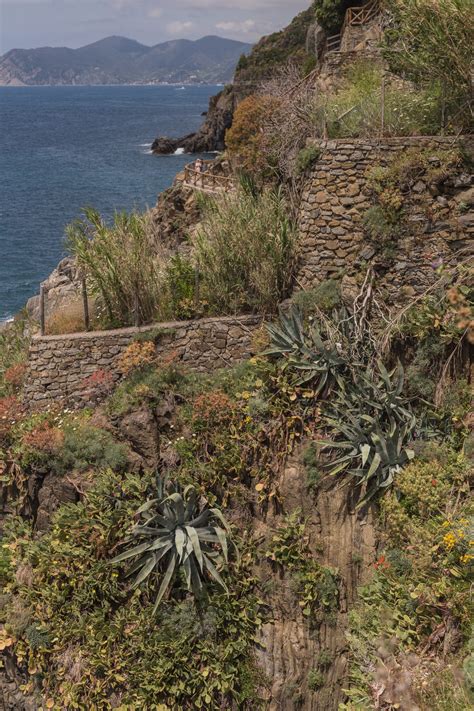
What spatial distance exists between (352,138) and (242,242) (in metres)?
3.13

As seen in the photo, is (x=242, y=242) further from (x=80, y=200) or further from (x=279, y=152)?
(x=80, y=200)

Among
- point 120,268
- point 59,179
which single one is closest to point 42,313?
point 120,268

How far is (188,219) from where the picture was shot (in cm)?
2025

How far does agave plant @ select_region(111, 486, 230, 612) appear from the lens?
9.70 meters

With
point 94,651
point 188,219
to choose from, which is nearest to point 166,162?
point 188,219

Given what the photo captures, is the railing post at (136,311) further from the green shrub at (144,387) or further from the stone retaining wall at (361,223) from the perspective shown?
the stone retaining wall at (361,223)

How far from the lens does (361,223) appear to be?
11984mm

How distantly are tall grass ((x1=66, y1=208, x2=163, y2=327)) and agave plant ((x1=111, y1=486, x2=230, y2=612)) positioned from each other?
476 centimetres

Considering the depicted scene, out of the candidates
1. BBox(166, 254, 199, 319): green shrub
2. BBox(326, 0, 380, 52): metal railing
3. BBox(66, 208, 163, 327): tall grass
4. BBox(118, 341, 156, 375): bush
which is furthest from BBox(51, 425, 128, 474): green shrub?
BBox(326, 0, 380, 52): metal railing

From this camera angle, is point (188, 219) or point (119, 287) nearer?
point (119, 287)

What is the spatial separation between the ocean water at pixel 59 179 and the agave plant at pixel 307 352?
6.34m

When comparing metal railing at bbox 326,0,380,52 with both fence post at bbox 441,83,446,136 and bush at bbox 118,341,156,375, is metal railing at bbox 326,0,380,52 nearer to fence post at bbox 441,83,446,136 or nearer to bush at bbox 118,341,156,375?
fence post at bbox 441,83,446,136

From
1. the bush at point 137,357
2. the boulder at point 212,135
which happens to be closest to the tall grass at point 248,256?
the bush at point 137,357

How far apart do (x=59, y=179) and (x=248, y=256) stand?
5036cm
